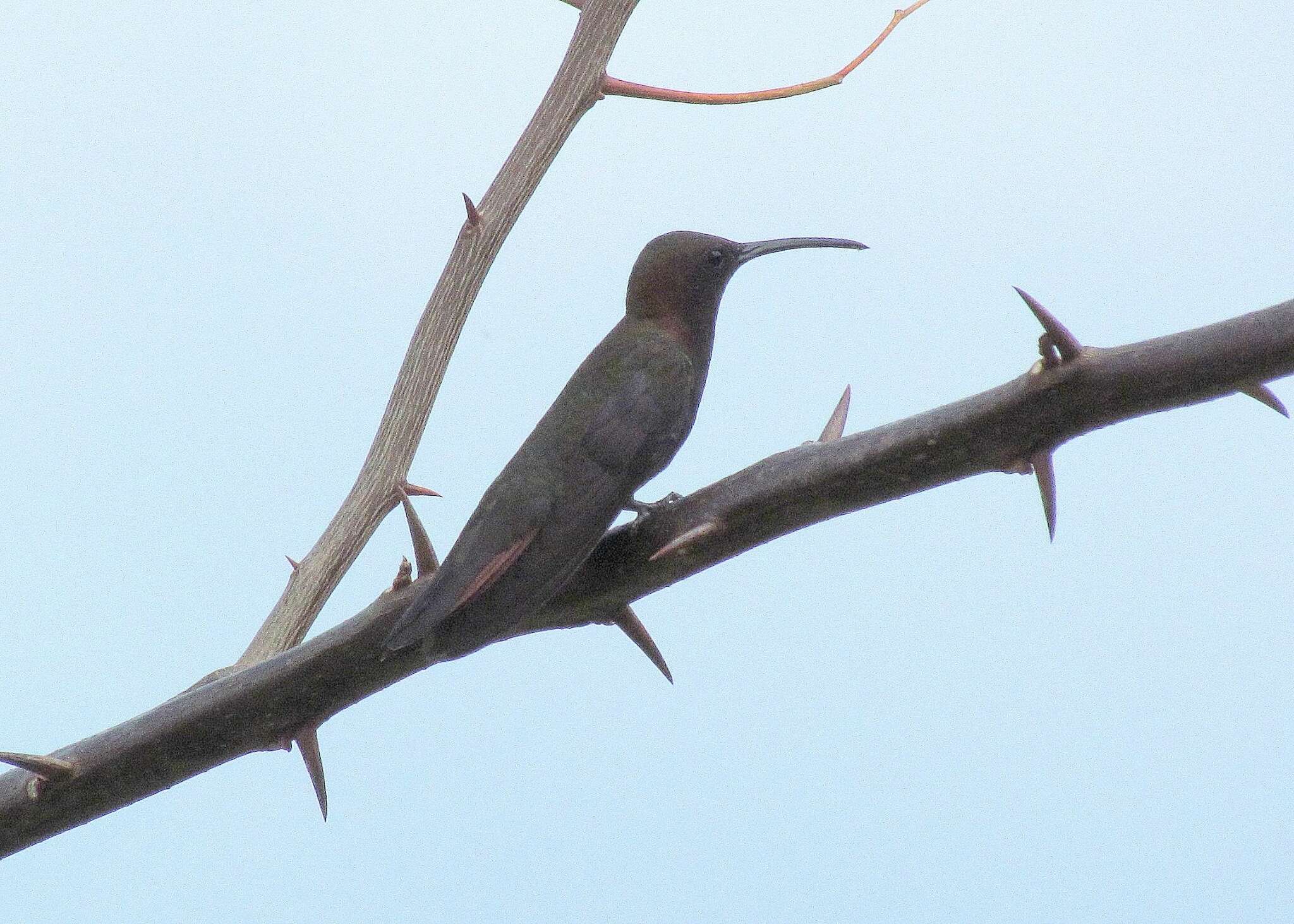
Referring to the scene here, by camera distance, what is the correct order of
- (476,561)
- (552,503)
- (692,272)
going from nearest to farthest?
(476,561), (552,503), (692,272)

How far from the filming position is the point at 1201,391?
1.21 m

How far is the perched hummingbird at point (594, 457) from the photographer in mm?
1646

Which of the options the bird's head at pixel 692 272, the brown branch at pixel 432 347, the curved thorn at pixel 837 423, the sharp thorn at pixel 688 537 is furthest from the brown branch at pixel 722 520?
the bird's head at pixel 692 272

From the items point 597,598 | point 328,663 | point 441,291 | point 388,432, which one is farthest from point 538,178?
point 328,663

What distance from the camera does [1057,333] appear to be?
1.23m

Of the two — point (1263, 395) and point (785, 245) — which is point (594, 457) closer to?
point (785, 245)

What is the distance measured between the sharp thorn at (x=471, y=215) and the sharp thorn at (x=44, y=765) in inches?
40.2

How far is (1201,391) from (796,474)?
43 centimetres

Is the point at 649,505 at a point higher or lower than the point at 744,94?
lower

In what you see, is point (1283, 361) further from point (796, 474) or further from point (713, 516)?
point (713, 516)

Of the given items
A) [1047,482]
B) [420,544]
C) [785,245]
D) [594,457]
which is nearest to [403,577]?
[420,544]

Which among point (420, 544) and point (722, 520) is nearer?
point (722, 520)

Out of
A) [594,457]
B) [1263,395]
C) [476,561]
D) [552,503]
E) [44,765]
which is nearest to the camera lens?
[1263,395]

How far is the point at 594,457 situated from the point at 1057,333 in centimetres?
89
